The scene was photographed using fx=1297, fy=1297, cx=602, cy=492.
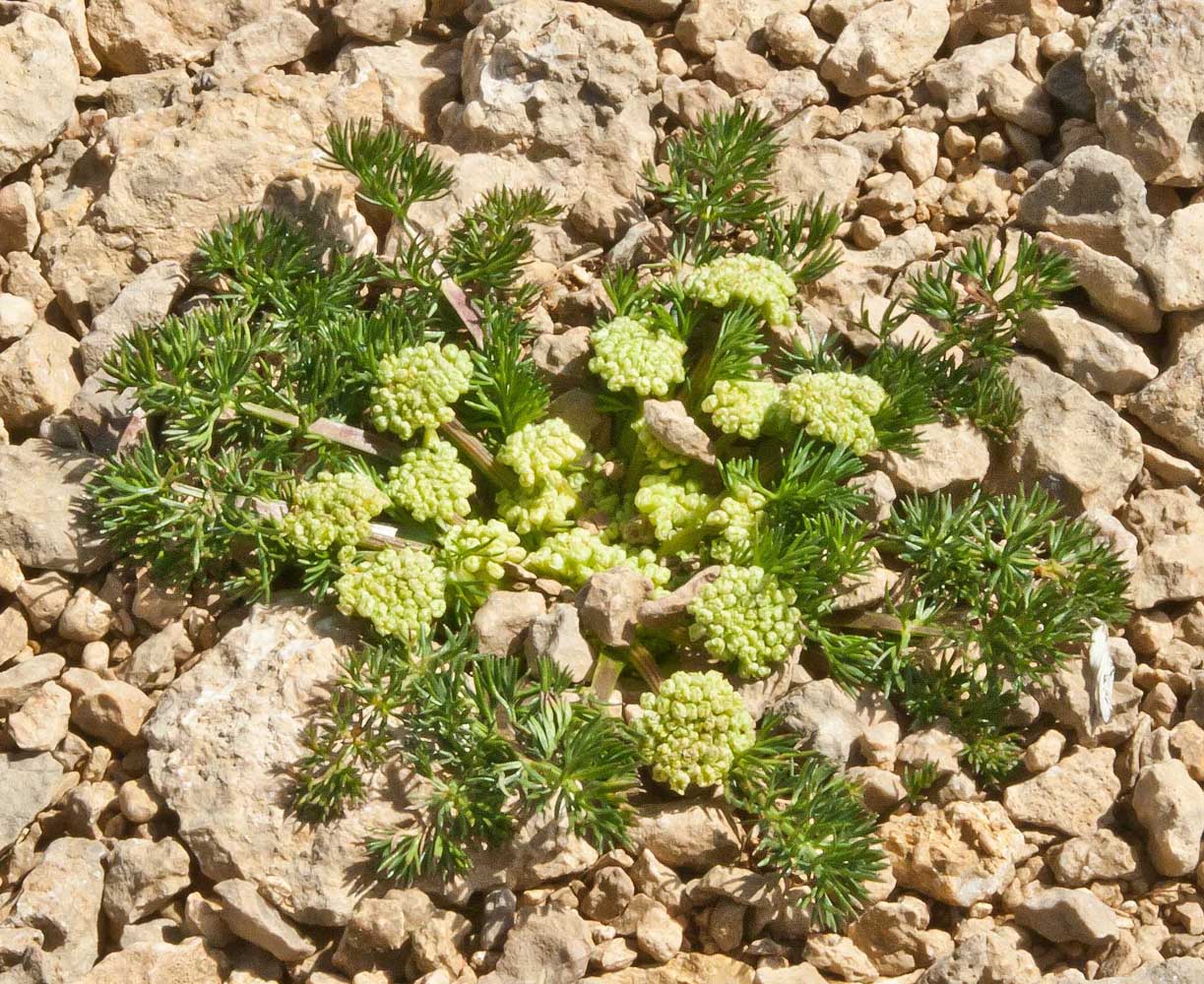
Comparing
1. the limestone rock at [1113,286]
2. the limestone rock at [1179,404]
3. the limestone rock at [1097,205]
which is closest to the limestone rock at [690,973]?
the limestone rock at [1179,404]

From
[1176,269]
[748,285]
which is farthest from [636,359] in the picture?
[1176,269]

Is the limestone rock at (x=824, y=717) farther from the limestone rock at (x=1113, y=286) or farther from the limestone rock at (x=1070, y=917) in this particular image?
the limestone rock at (x=1113, y=286)

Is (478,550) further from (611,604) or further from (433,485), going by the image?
(611,604)

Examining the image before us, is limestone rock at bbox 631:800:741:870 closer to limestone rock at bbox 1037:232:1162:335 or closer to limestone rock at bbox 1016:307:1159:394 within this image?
limestone rock at bbox 1016:307:1159:394

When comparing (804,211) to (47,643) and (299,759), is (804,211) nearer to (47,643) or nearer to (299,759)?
(299,759)

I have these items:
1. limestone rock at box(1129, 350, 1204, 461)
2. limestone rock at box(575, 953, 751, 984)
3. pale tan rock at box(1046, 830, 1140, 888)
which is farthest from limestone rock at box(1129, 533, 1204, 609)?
limestone rock at box(575, 953, 751, 984)
